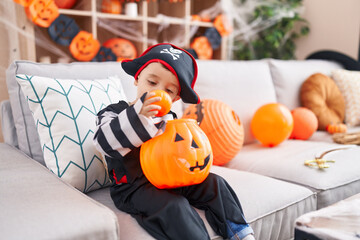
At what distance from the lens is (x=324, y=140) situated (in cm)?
218

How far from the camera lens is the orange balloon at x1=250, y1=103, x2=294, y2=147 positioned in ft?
6.23

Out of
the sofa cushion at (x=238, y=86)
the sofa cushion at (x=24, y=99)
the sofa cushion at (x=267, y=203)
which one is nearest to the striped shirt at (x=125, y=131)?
the sofa cushion at (x=267, y=203)

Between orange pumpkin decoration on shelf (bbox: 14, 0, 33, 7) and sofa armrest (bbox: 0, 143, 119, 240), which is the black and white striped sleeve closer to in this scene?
sofa armrest (bbox: 0, 143, 119, 240)

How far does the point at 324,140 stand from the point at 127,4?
1.73 m

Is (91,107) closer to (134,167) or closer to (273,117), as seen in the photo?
(134,167)

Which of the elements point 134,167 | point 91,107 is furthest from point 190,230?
point 91,107

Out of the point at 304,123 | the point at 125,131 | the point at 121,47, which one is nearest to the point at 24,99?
→ the point at 125,131

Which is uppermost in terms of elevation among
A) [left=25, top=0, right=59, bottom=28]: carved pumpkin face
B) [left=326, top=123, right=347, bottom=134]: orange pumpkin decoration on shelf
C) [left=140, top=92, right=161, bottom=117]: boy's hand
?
[left=25, top=0, right=59, bottom=28]: carved pumpkin face

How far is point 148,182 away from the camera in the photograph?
106 centimetres

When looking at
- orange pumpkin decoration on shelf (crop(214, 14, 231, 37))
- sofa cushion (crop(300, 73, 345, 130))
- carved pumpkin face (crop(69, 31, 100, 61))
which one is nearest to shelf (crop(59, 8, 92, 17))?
carved pumpkin face (crop(69, 31, 100, 61))

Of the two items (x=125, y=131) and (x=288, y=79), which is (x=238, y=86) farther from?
(x=125, y=131)

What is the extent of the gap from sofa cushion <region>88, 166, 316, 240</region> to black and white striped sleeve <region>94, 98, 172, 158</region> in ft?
0.73

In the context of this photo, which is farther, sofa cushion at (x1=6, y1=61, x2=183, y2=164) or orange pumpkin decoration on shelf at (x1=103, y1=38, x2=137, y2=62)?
orange pumpkin decoration on shelf at (x1=103, y1=38, x2=137, y2=62)

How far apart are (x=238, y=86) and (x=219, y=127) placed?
1.74ft
